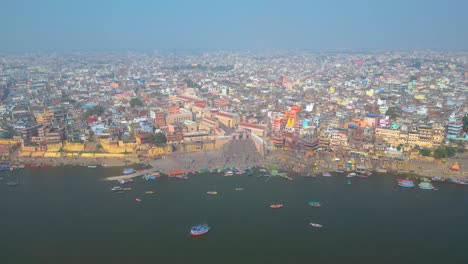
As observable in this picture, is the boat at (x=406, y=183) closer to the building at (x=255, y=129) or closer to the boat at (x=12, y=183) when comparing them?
the building at (x=255, y=129)

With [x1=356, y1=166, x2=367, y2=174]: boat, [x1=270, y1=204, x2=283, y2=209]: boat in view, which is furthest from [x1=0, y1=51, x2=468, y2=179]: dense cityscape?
[x1=270, y1=204, x2=283, y2=209]: boat

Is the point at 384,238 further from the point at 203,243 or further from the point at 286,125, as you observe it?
the point at 286,125

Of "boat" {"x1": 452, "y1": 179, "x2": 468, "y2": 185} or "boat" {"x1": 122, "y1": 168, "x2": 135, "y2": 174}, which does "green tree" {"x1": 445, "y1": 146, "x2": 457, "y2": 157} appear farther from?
"boat" {"x1": 122, "y1": 168, "x2": 135, "y2": 174}

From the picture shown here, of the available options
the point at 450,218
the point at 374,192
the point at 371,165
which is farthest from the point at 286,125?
the point at 450,218

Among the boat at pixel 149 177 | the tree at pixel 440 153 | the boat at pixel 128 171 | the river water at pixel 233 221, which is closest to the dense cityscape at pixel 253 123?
the tree at pixel 440 153

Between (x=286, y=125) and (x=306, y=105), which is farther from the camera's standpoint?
(x=306, y=105)

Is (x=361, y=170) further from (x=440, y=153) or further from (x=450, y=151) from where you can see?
(x=450, y=151)
